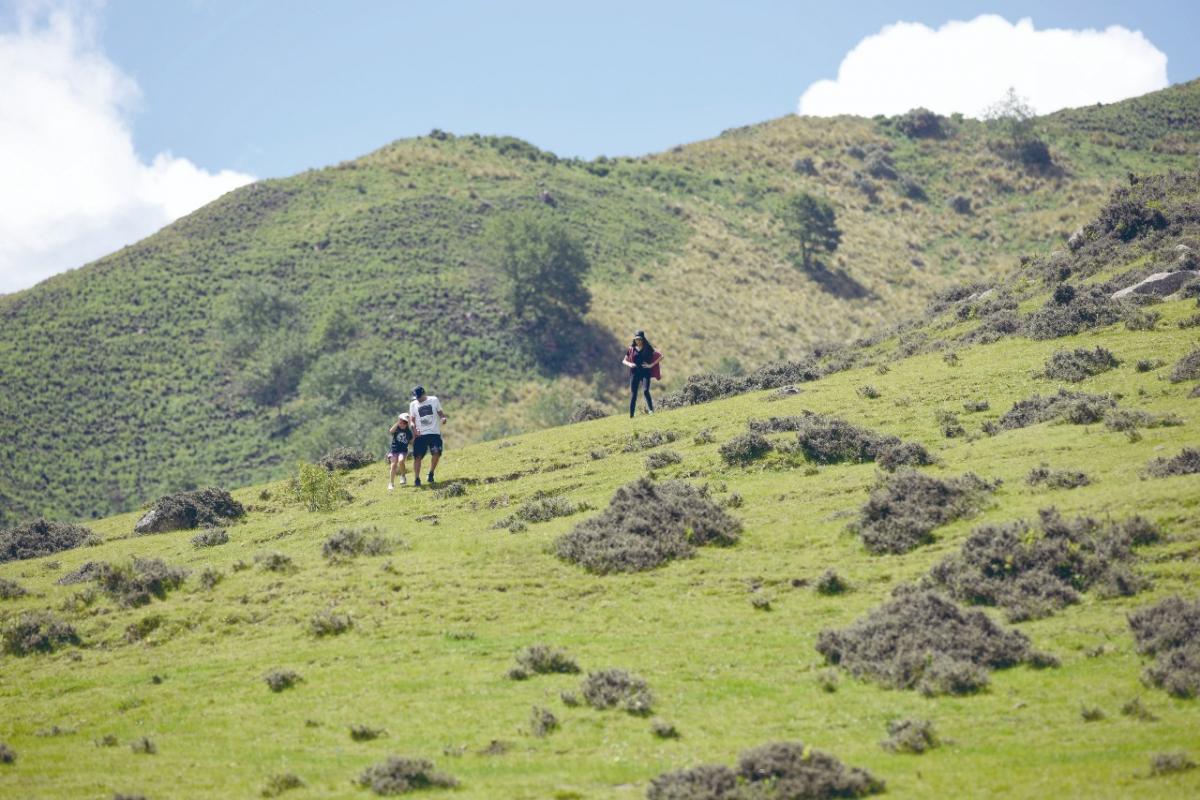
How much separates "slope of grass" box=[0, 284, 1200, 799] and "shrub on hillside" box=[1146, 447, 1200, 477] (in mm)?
402

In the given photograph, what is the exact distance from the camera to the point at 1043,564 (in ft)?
61.3

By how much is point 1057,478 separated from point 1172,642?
817 cm

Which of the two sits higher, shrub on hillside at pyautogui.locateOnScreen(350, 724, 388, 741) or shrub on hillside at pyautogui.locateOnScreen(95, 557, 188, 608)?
shrub on hillside at pyautogui.locateOnScreen(95, 557, 188, 608)

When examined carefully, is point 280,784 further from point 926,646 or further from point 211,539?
point 211,539

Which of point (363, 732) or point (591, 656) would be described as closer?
point (363, 732)

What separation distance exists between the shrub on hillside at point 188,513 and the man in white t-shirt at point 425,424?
7.33 meters

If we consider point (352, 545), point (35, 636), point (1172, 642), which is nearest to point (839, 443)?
point (352, 545)

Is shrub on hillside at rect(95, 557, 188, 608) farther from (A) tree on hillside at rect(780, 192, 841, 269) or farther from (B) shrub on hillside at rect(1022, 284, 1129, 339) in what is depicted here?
(A) tree on hillside at rect(780, 192, 841, 269)

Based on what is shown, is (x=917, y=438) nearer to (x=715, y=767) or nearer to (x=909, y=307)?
(x=715, y=767)

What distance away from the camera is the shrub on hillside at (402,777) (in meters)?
13.6

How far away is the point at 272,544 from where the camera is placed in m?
30.2

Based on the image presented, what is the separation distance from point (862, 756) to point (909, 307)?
366 ft

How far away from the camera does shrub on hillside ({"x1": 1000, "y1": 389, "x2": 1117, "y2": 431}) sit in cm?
2770

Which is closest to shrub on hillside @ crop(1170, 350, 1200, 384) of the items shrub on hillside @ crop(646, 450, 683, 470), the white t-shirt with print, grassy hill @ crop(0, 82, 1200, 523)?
shrub on hillside @ crop(646, 450, 683, 470)
